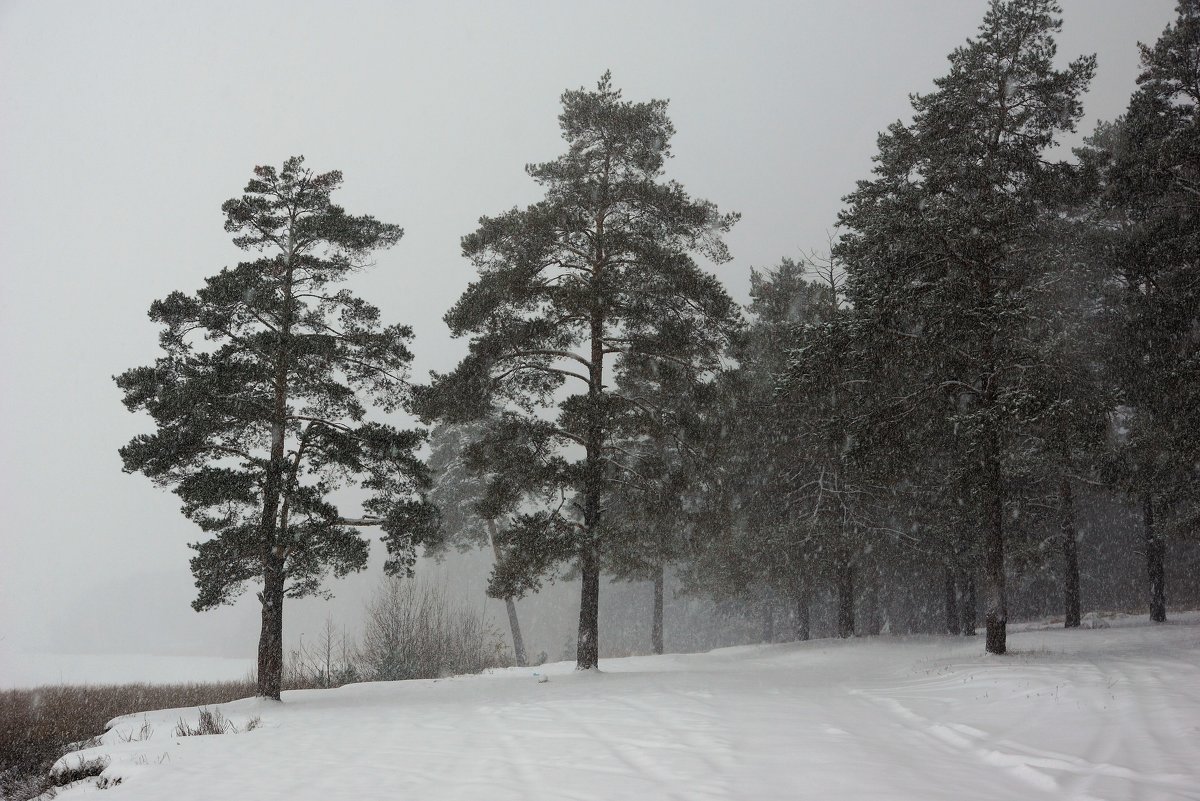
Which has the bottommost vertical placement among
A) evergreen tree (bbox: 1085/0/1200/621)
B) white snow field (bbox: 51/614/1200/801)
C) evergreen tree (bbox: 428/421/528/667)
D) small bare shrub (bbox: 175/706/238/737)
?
small bare shrub (bbox: 175/706/238/737)

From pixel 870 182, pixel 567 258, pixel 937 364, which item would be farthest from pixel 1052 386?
pixel 567 258

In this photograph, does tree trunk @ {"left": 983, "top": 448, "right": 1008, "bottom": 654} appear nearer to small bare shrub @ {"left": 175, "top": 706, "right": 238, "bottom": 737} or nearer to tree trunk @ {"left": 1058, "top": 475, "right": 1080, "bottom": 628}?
tree trunk @ {"left": 1058, "top": 475, "right": 1080, "bottom": 628}

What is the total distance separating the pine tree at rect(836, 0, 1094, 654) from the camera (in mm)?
14930

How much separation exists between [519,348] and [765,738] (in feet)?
36.8

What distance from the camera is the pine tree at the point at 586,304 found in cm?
1630

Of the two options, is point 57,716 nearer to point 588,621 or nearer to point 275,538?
point 275,538

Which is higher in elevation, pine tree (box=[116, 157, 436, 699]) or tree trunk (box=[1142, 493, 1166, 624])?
pine tree (box=[116, 157, 436, 699])

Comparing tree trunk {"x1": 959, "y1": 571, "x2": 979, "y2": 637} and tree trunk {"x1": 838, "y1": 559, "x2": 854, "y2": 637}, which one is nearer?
tree trunk {"x1": 838, "y1": 559, "x2": 854, "y2": 637}

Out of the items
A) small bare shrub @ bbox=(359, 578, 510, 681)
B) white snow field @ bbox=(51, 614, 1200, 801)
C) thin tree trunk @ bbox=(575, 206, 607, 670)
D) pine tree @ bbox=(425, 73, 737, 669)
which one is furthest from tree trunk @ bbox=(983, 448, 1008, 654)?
small bare shrub @ bbox=(359, 578, 510, 681)

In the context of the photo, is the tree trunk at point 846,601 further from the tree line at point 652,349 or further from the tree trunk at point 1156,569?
the tree trunk at point 1156,569

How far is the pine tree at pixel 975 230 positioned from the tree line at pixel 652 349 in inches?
2.6

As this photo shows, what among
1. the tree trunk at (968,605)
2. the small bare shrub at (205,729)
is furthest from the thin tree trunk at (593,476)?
the tree trunk at (968,605)

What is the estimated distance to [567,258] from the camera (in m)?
17.3

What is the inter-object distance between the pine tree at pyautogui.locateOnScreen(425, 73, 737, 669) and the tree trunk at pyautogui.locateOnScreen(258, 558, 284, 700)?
4.76 metres
